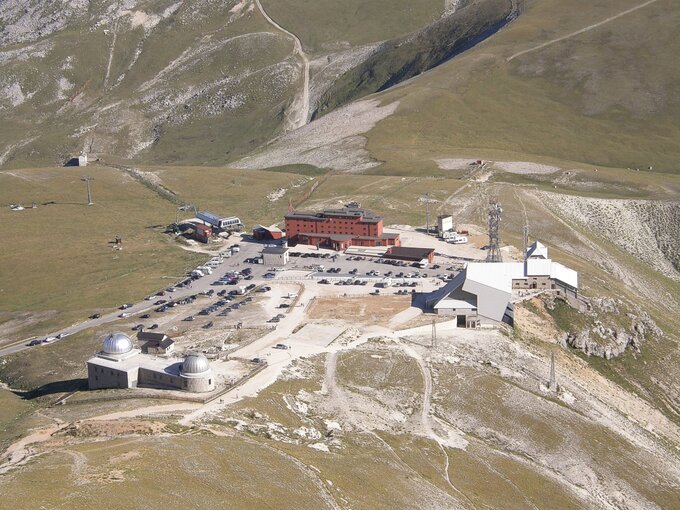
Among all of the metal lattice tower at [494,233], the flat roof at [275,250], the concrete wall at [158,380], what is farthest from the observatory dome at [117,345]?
the metal lattice tower at [494,233]

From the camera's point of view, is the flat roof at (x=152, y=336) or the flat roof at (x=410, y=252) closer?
the flat roof at (x=152, y=336)

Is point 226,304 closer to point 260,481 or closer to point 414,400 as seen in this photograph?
point 414,400

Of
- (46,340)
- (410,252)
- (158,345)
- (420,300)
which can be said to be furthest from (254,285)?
(158,345)

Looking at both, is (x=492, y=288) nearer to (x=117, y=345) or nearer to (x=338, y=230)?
(x=338, y=230)

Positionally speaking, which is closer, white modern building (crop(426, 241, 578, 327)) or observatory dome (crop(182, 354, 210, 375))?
observatory dome (crop(182, 354, 210, 375))

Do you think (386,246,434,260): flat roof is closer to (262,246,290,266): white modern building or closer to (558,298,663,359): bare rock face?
(262,246,290,266): white modern building

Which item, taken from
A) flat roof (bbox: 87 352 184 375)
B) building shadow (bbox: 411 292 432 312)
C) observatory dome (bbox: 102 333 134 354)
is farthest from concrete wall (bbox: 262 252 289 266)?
observatory dome (bbox: 102 333 134 354)

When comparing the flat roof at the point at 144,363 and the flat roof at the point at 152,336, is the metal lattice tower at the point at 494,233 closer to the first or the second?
the flat roof at the point at 152,336
